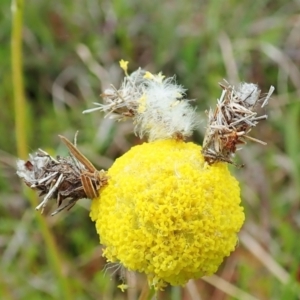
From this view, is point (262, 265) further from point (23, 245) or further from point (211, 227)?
point (211, 227)

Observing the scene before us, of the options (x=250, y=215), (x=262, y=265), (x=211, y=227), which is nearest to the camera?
(x=211, y=227)

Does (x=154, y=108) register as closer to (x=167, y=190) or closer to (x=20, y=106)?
(x=167, y=190)

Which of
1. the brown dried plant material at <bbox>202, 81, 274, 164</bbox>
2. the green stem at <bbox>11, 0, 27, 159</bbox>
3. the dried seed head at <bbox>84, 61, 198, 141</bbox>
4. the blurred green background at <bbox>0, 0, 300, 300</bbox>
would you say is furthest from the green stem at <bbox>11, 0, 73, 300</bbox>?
the brown dried plant material at <bbox>202, 81, 274, 164</bbox>

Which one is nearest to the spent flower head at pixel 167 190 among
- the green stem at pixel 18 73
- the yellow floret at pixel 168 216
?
the yellow floret at pixel 168 216

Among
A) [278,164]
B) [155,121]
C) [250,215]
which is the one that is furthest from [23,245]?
[155,121]

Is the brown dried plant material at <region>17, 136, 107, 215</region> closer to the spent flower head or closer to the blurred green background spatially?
the spent flower head

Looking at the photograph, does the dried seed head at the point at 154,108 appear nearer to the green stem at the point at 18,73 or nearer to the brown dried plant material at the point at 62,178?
the brown dried plant material at the point at 62,178

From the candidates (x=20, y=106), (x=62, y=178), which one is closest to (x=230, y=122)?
(x=62, y=178)

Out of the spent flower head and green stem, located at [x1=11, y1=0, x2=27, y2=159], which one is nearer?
the spent flower head
